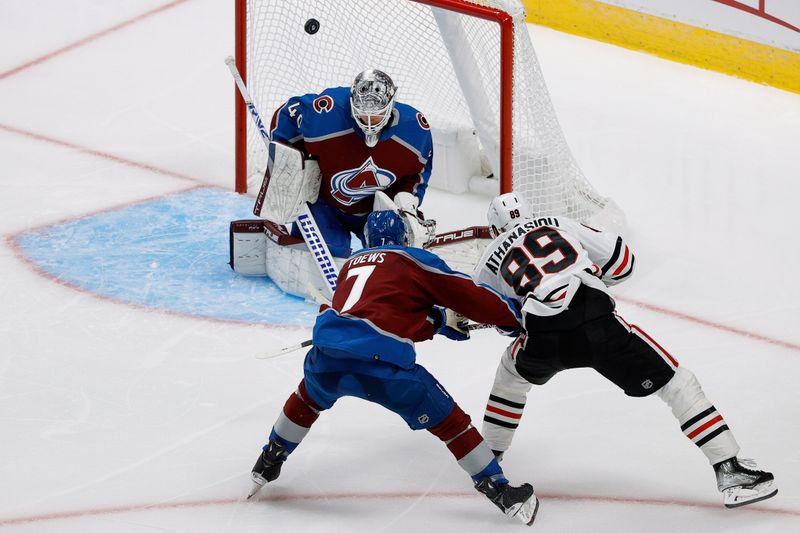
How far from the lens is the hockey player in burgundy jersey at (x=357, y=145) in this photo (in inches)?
187

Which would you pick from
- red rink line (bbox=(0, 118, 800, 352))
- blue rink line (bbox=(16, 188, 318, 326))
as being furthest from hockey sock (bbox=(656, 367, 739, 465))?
blue rink line (bbox=(16, 188, 318, 326))

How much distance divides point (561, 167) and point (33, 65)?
Result: 303cm

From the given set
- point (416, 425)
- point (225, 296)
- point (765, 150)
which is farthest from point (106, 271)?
point (765, 150)

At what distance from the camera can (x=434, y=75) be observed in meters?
5.66

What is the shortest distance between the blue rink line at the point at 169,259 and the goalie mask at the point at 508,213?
1196mm

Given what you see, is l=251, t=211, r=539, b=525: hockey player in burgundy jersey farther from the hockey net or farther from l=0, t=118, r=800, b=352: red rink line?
the hockey net

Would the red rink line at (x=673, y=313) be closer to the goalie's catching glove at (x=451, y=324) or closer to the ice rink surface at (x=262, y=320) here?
the ice rink surface at (x=262, y=320)

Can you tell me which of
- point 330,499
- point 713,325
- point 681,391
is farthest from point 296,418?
point 713,325

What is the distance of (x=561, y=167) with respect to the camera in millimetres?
5305

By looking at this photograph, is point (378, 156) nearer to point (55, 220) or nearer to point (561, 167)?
point (561, 167)

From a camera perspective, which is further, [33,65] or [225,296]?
[33,65]

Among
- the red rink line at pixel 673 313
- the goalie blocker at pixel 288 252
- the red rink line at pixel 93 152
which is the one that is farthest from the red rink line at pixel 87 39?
the goalie blocker at pixel 288 252

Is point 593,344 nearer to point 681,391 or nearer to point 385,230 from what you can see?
point 681,391

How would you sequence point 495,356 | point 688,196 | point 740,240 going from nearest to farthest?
point 495,356 → point 740,240 → point 688,196
